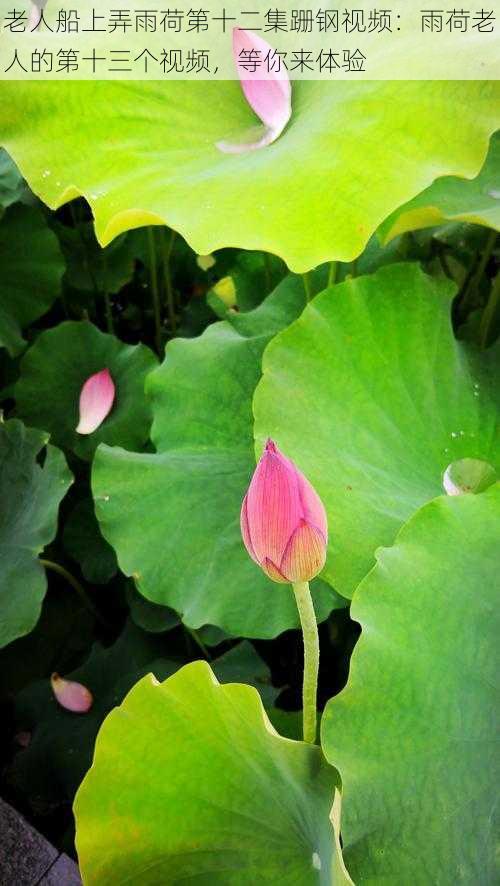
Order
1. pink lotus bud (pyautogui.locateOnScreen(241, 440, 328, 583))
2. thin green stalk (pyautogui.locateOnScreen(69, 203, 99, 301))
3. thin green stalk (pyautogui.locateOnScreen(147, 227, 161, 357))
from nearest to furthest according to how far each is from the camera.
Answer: pink lotus bud (pyautogui.locateOnScreen(241, 440, 328, 583)), thin green stalk (pyautogui.locateOnScreen(147, 227, 161, 357)), thin green stalk (pyautogui.locateOnScreen(69, 203, 99, 301))

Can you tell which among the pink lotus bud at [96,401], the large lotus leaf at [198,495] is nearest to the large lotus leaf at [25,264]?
the pink lotus bud at [96,401]

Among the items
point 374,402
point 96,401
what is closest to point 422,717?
point 374,402

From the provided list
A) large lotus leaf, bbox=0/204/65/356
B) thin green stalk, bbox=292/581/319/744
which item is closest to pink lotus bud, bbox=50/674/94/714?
thin green stalk, bbox=292/581/319/744

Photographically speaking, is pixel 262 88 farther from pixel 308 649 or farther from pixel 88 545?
pixel 88 545

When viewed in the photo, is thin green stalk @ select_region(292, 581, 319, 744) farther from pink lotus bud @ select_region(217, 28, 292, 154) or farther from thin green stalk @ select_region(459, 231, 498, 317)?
thin green stalk @ select_region(459, 231, 498, 317)

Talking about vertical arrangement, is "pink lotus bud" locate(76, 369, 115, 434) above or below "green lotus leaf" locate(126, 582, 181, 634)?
above

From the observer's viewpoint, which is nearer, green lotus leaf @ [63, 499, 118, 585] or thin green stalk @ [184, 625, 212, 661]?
thin green stalk @ [184, 625, 212, 661]

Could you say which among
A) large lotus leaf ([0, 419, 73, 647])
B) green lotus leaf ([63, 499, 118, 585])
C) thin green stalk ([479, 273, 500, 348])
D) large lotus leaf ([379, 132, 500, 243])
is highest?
large lotus leaf ([379, 132, 500, 243])
